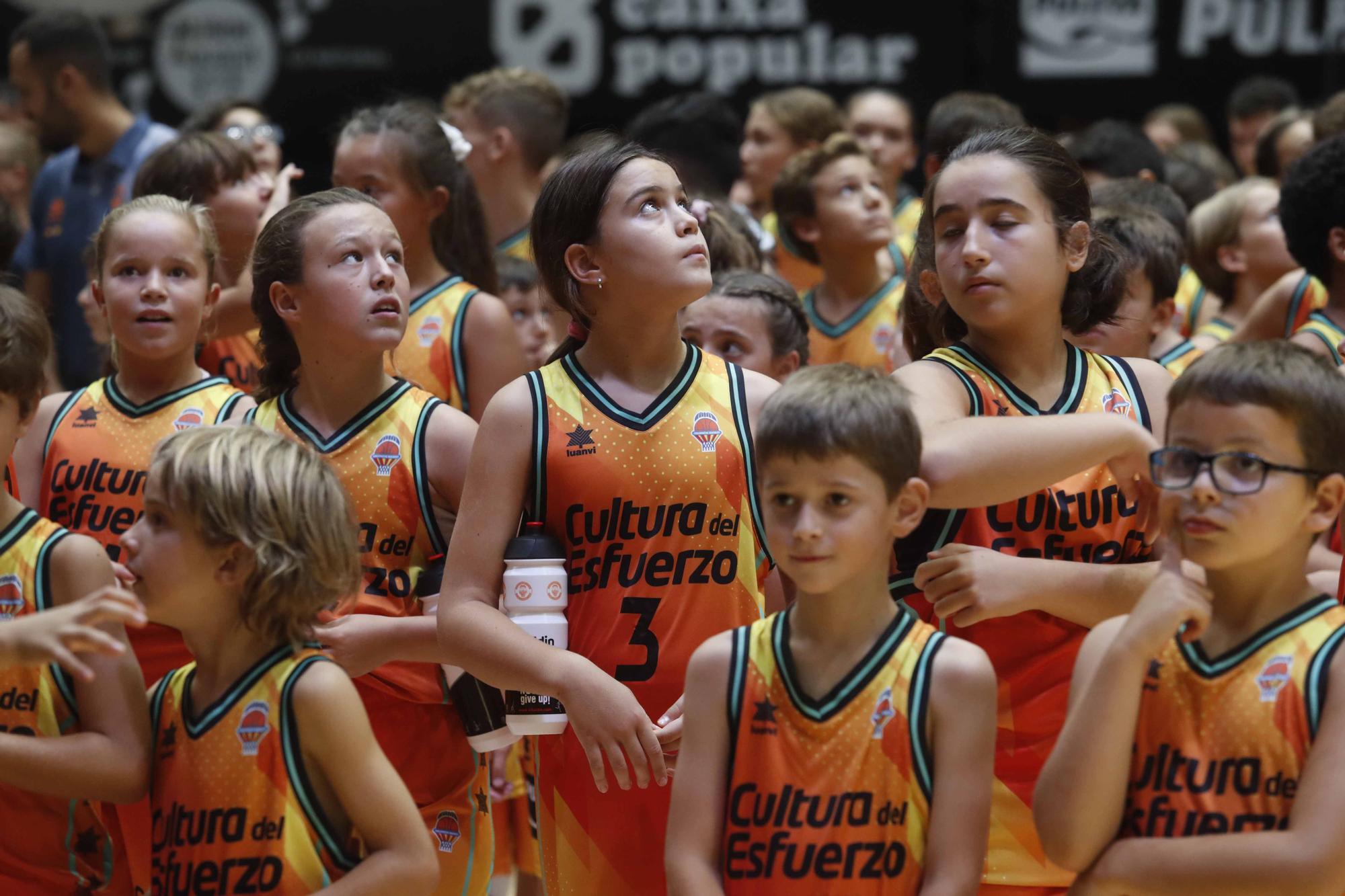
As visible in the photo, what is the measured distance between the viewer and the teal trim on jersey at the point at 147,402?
14.0 feet

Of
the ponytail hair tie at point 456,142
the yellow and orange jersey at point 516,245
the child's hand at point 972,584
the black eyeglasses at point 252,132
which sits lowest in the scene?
the child's hand at point 972,584

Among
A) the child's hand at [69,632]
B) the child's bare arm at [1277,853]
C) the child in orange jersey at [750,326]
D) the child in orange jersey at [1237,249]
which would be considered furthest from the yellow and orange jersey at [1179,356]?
the child's hand at [69,632]

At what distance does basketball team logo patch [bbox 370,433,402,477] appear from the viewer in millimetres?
3924

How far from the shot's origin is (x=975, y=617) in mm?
3061

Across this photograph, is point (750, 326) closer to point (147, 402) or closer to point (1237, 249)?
point (147, 402)

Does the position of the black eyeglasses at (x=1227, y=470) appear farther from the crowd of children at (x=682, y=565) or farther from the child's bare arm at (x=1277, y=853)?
the child's bare arm at (x=1277, y=853)

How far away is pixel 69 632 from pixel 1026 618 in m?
1.76

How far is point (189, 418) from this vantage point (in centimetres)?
426

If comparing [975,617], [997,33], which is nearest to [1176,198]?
[975,617]

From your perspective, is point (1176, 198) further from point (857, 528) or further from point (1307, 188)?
point (857, 528)

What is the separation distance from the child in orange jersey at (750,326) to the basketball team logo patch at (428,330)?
0.79 m

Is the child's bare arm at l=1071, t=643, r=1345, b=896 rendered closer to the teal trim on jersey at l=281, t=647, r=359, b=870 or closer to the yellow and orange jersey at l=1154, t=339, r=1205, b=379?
the teal trim on jersey at l=281, t=647, r=359, b=870

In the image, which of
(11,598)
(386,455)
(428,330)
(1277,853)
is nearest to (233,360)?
(428,330)

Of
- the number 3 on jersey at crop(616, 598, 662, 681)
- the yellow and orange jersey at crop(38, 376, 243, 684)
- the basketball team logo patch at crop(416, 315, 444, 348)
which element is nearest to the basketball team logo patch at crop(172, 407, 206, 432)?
the yellow and orange jersey at crop(38, 376, 243, 684)
